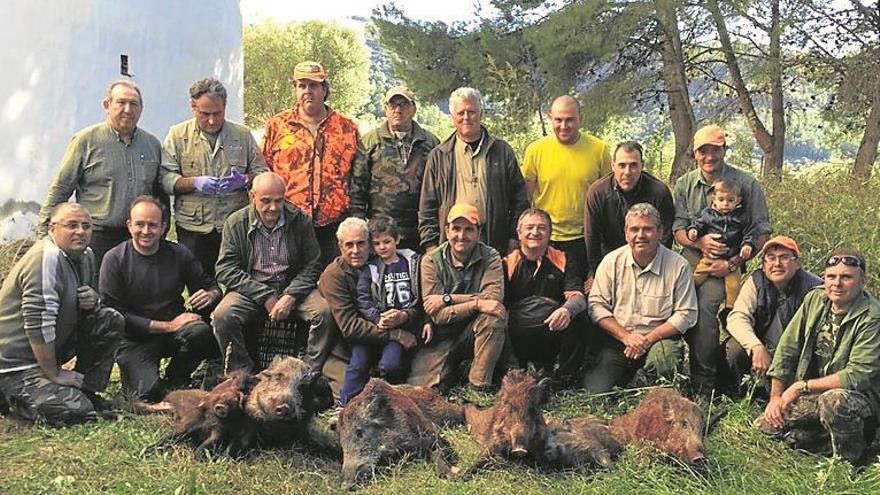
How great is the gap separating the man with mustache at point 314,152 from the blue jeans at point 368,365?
0.84 meters

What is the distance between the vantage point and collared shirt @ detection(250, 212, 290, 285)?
6164 millimetres

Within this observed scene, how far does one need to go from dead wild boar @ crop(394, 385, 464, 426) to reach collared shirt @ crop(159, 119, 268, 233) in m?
2.17

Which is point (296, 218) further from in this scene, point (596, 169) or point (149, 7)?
point (149, 7)

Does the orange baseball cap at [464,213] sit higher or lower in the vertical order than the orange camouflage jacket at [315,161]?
lower

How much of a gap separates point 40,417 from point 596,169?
13.8ft

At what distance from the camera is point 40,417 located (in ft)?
17.4

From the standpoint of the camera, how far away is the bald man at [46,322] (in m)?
5.26

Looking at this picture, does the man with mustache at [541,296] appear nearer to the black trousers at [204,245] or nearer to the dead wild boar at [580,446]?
the dead wild boar at [580,446]

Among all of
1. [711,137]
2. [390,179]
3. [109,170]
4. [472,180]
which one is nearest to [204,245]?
[109,170]

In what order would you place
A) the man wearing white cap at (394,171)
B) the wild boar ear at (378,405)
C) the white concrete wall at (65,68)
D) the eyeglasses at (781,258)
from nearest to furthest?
the wild boar ear at (378,405), the eyeglasses at (781,258), the man wearing white cap at (394,171), the white concrete wall at (65,68)

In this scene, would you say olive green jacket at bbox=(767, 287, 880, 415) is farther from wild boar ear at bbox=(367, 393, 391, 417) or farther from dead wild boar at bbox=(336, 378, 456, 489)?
wild boar ear at bbox=(367, 393, 391, 417)

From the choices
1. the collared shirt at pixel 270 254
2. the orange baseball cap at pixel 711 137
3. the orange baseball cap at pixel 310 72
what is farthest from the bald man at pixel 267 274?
the orange baseball cap at pixel 711 137

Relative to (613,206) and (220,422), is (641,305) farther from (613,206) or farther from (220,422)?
(220,422)

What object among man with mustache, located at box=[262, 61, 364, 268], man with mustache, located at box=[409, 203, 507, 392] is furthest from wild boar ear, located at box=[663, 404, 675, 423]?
man with mustache, located at box=[262, 61, 364, 268]
